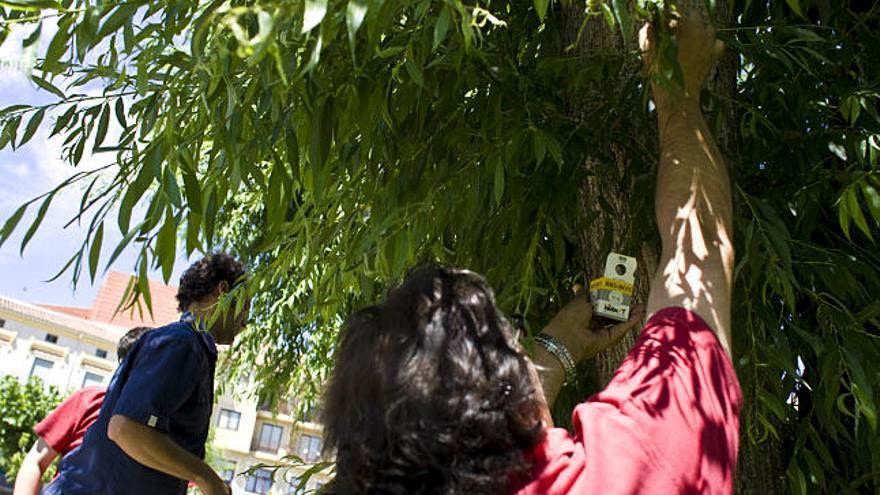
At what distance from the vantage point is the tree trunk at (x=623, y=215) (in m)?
1.83

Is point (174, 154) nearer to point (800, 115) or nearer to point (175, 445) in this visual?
point (175, 445)

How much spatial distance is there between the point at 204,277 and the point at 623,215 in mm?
1304

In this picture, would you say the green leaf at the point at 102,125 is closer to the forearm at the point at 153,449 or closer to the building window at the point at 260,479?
the forearm at the point at 153,449

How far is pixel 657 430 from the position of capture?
0.94m

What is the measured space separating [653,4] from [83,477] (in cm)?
176

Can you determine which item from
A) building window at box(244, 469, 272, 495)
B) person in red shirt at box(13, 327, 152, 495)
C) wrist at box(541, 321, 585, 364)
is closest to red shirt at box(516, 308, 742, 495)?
wrist at box(541, 321, 585, 364)

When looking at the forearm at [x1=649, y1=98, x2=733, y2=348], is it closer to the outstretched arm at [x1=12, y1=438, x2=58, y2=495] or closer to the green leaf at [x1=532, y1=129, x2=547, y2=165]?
the green leaf at [x1=532, y1=129, x2=547, y2=165]

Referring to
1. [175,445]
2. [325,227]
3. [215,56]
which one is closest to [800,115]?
[325,227]

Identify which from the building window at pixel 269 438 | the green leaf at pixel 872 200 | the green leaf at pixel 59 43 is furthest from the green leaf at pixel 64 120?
the building window at pixel 269 438

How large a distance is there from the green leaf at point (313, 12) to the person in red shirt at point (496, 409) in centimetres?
30

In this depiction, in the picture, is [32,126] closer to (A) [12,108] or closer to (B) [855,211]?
(A) [12,108]

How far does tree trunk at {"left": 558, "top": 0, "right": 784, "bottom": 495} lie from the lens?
1.83 m

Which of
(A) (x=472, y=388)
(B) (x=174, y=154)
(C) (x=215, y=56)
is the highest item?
(C) (x=215, y=56)

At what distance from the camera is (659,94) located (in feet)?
4.87
